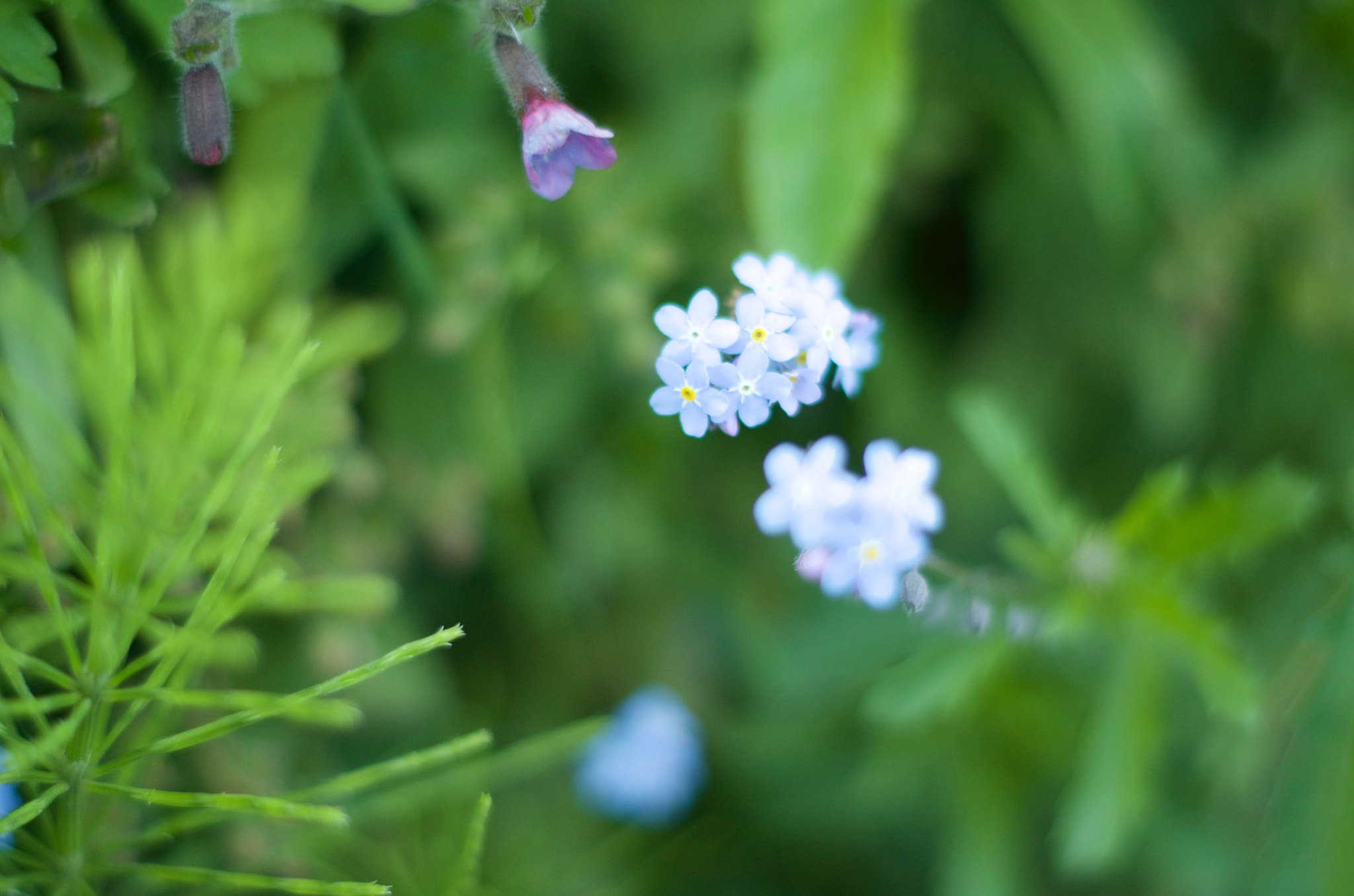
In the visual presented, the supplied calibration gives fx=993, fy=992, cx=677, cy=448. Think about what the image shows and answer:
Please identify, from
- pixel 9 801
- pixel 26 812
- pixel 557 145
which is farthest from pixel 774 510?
pixel 9 801

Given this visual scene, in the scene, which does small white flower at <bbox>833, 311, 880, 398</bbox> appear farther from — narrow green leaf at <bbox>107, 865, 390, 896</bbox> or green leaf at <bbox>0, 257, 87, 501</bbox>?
green leaf at <bbox>0, 257, 87, 501</bbox>

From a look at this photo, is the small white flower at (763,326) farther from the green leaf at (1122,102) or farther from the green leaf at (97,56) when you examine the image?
the green leaf at (1122,102)

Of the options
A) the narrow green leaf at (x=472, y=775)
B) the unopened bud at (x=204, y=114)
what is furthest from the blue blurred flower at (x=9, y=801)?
the unopened bud at (x=204, y=114)

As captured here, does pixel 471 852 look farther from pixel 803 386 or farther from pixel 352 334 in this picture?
pixel 352 334

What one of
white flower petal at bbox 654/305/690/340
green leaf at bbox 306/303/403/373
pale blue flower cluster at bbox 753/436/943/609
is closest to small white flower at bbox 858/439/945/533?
pale blue flower cluster at bbox 753/436/943/609

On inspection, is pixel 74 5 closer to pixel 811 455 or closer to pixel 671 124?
pixel 811 455

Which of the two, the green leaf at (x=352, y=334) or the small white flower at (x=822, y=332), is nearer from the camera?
the small white flower at (x=822, y=332)

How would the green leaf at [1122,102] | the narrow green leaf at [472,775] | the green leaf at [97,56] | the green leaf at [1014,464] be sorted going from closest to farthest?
the green leaf at [97,56]
the narrow green leaf at [472,775]
the green leaf at [1014,464]
the green leaf at [1122,102]

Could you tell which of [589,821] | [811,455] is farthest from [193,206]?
[589,821]
